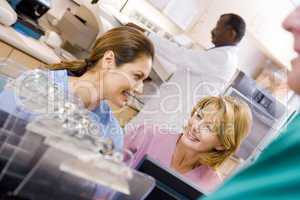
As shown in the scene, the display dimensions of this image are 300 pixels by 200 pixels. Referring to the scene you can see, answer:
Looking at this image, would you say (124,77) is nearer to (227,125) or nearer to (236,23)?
(227,125)

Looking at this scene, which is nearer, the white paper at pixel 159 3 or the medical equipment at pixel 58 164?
the medical equipment at pixel 58 164

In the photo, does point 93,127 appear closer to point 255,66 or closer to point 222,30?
point 222,30

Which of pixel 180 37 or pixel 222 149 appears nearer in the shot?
pixel 222 149

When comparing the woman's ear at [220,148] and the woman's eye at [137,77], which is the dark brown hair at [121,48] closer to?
the woman's eye at [137,77]

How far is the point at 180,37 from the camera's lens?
344 centimetres

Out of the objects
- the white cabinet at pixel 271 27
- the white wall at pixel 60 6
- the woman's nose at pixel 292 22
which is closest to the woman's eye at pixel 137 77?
the woman's nose at pixel 292 22

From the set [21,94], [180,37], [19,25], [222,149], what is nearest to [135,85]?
[222,149]

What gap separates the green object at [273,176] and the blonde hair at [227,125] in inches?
44.4

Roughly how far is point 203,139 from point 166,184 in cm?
76

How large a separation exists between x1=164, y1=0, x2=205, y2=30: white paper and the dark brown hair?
6.65ft

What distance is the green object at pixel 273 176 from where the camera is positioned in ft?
0.99

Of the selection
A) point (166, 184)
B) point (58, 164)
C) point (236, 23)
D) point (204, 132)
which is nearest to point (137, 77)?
point (204, 132)

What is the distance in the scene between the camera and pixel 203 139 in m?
1.51

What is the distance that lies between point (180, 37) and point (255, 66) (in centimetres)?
103
